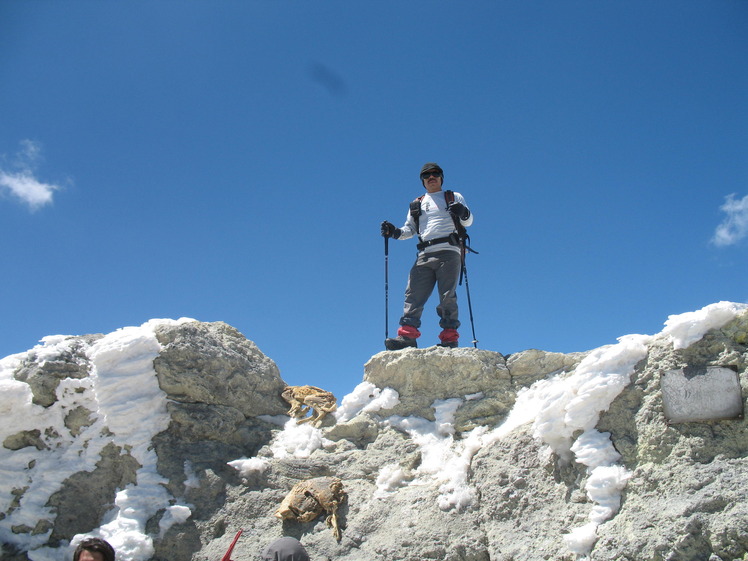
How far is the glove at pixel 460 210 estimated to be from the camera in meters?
8.21

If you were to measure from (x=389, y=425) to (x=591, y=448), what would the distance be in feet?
7.73

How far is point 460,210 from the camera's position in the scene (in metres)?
8.21

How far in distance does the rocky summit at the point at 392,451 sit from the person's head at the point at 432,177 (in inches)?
105

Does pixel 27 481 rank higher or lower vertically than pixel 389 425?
lower

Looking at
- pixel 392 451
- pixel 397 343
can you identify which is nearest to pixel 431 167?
pixel 397 343

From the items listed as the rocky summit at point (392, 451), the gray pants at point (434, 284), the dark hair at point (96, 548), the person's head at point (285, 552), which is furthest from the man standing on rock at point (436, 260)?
the dark hair at point (96, 548)

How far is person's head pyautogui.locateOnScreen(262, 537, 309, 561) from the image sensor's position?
4.60 meters

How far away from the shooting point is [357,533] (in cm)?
539

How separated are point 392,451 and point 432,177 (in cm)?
397

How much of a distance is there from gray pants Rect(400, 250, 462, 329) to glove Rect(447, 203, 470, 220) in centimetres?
48

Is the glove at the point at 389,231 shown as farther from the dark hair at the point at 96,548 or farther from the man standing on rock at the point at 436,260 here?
the dark hair at the point at 96,548

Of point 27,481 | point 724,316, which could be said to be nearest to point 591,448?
point 724,316

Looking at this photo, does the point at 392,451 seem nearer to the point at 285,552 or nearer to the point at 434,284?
the point at 285,552

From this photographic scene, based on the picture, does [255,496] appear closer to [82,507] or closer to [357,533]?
[357,533]
